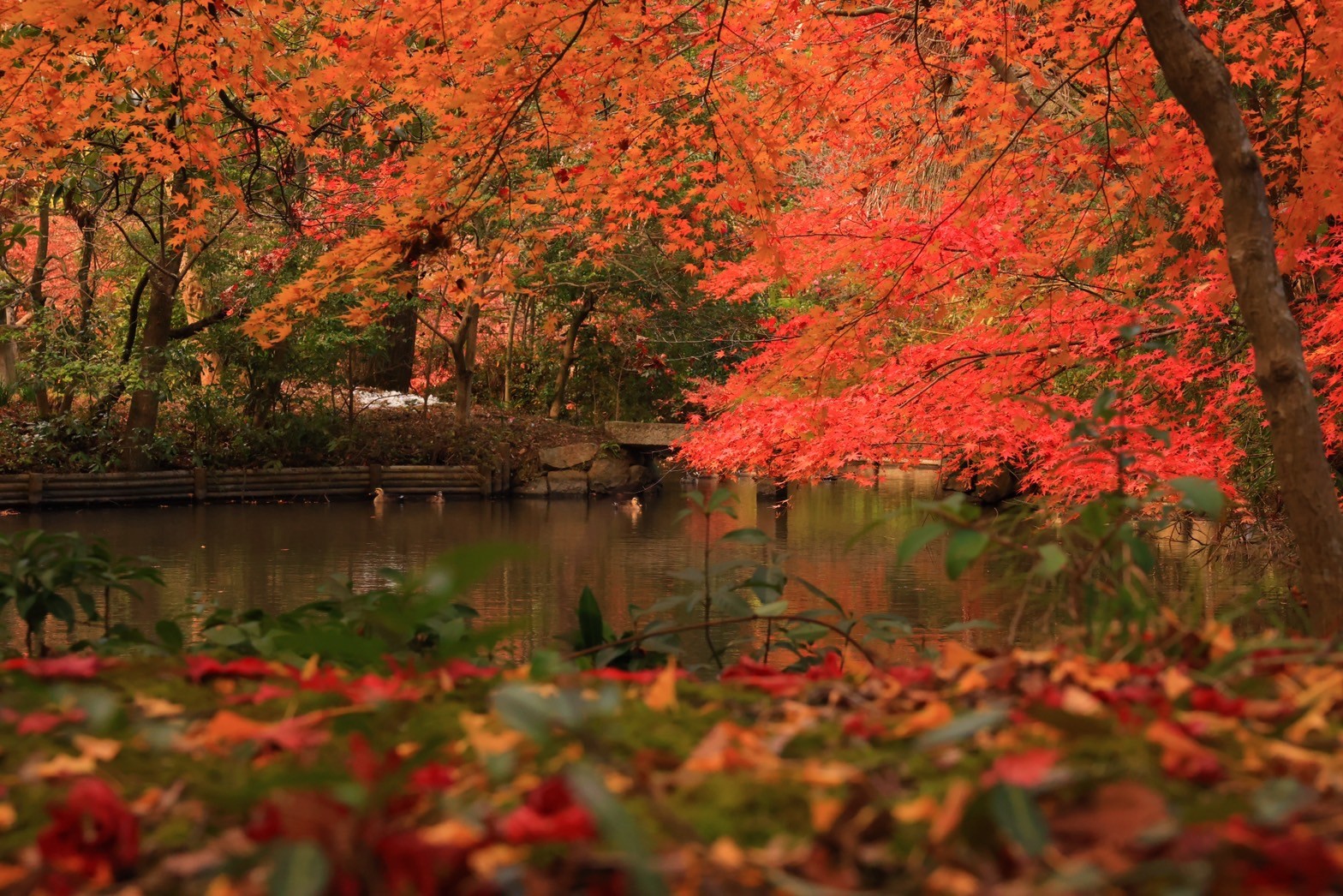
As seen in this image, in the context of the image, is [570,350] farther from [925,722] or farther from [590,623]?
[925,722]

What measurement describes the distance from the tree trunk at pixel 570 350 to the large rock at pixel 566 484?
6.70 feet

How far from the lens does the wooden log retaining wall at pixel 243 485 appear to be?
487 inches

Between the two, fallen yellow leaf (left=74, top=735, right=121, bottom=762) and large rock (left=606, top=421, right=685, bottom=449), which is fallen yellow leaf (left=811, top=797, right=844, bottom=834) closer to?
fallen yellow leaf (left=74, top=735, right=121, bottom=762)

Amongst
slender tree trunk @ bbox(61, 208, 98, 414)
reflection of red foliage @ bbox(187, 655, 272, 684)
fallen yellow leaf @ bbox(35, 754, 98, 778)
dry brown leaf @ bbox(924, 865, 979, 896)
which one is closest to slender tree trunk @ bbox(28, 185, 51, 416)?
slender tree trunk @ bbox(61, 208, 98, 414)

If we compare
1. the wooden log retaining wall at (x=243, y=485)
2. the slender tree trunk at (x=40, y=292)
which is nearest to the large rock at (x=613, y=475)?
the wooden log retaining wall at (x=243, y=485)

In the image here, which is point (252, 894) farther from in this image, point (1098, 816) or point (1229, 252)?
point (1229, 252)

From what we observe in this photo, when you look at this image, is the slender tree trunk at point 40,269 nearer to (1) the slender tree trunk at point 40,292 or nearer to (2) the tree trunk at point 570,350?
(1) the slender tree trunk at point 40,292

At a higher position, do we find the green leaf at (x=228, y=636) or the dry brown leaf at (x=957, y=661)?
the dry brown leaf at (x=957, y=661)

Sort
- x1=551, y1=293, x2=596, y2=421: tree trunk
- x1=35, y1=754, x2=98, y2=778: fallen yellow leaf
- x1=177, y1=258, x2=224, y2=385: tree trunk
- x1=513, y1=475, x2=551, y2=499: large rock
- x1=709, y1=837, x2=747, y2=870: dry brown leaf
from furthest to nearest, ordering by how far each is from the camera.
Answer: x1=551, y1=293, x2=596, y2=421: tree trunk
x1=513, y1=475, x2=551, y2=499: large rock
x1=177, y1=258, x2=224, y2=385: tree trunk
x1=35, y1=754, x2=98, y2=778: fallen yellow leaf
x1=709, y1=837, x2=747, y2=870: dry brown leaf

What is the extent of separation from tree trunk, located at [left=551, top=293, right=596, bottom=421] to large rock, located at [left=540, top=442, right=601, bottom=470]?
71.5 inches

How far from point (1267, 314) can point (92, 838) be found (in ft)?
8.19

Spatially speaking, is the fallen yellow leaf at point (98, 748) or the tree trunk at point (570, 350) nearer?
the fallen yellow leaf at point (98, 748)

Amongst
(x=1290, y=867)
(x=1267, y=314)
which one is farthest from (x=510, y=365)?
(x=1290, y=867)

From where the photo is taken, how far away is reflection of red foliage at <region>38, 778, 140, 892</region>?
839 millimetres
